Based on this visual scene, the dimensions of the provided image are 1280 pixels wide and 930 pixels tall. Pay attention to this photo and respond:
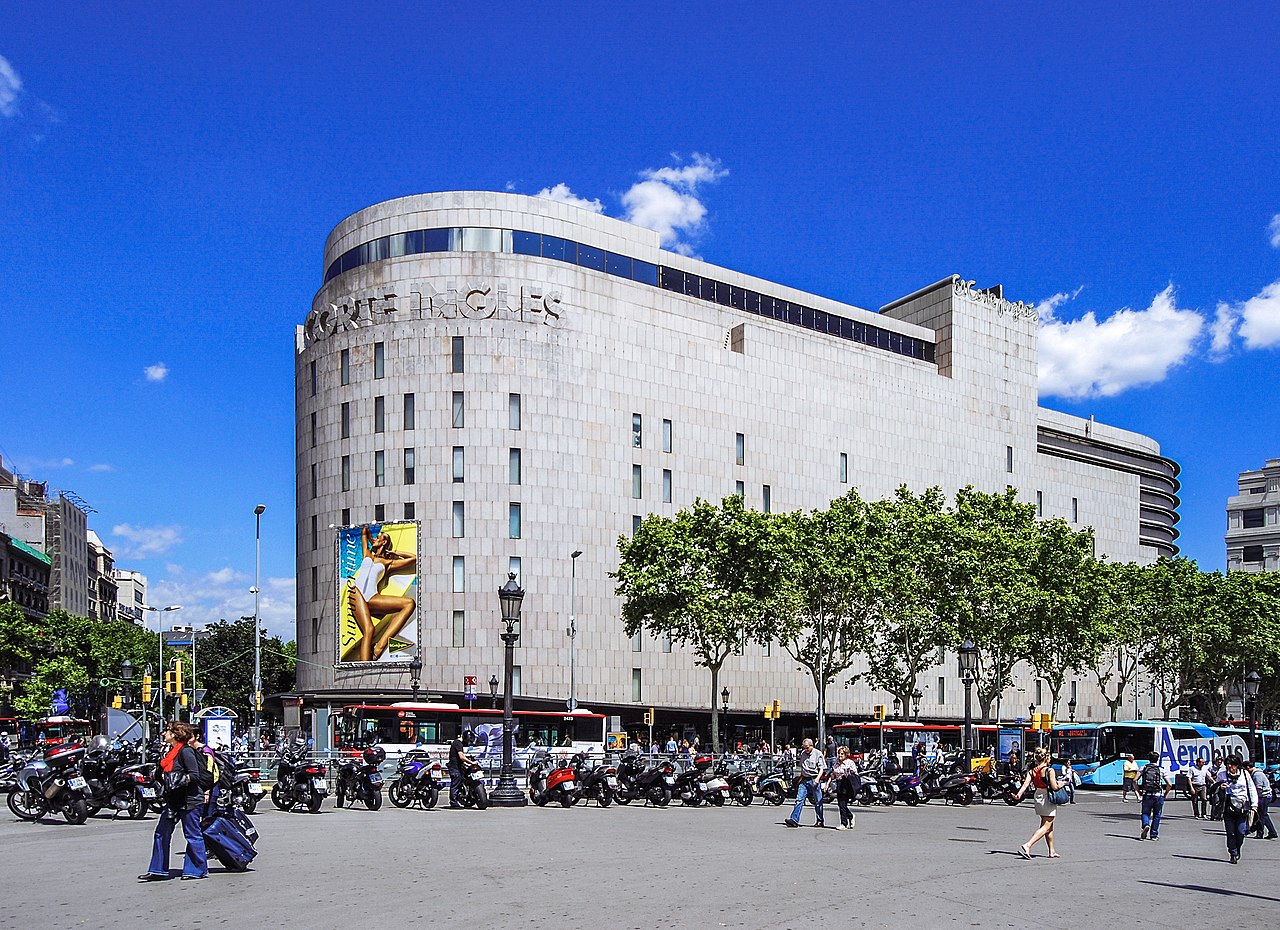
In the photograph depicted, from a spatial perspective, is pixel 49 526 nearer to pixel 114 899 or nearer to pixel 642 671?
pixel 642 671

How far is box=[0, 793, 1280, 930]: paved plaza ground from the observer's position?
43.5 feet

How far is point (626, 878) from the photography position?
16.6 metres

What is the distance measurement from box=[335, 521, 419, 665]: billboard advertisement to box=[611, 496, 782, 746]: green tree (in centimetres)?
1547

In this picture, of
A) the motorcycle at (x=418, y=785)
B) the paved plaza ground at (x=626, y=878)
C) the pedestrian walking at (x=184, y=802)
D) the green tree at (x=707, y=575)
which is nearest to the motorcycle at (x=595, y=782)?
the motorcycle at (x=418, y=785)

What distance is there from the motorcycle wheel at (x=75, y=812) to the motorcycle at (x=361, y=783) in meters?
7.10

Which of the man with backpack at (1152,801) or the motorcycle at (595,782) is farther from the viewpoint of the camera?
the motorcycle at (595,782)

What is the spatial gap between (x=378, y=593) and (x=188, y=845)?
57.8 m

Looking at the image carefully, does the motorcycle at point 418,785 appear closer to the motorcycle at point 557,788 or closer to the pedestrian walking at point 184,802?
the motorcycle at point 557,788

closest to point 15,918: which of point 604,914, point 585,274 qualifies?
point 604,914

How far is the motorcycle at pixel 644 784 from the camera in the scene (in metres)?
33.7

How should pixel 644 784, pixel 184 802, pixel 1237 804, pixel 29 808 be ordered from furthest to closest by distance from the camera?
pixel 644 784 → pixel 29 808 → pixel 1237 804 → pixel 184 802

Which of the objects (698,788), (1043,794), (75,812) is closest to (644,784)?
(698,788)

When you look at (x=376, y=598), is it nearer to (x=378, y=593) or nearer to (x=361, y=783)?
(x=378, y=593)

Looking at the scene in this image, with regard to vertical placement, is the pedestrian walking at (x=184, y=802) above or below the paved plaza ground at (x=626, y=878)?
above
